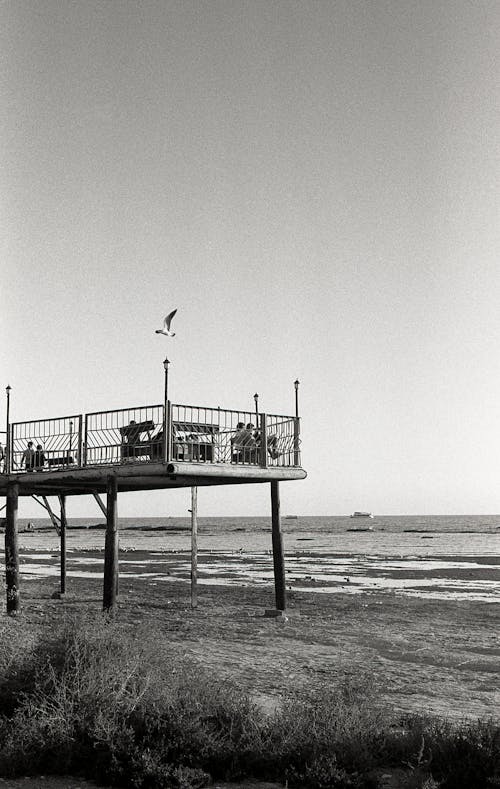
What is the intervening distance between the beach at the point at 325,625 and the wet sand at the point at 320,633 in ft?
0.11

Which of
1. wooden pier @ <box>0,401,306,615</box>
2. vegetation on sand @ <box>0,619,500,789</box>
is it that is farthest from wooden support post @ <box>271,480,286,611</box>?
vegetation on sand @ <box>0,619,500,789</box>

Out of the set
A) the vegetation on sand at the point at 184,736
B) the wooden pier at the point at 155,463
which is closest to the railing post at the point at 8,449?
the wooden pier at the point at 155,463

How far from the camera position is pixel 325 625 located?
70.3 feet

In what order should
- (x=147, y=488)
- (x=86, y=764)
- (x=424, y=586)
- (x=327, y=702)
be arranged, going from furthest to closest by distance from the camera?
(x=424, y=586), (x=147, y=488), (x=327, y=702), (x=86, y=764)

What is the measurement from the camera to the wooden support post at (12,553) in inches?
841

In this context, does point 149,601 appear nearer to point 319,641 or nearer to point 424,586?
point 319,641

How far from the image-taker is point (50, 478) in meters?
21.1

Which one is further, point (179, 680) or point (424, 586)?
point (424, 586)

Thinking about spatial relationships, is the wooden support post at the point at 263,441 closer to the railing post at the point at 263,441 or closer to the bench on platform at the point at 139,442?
the railing post at the point at 263,441

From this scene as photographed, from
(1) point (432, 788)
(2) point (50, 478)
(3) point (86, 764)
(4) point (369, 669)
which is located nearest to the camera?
(1) point (432, 788)

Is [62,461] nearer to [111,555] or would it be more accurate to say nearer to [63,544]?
[111,555]

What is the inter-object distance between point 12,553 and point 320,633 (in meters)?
8.82

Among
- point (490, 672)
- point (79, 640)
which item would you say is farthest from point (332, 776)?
point (490, 672)

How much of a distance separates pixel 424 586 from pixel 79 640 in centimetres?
2837
